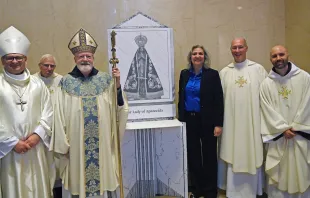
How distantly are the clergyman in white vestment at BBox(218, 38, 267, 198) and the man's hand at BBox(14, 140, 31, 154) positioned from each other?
2.16 metres

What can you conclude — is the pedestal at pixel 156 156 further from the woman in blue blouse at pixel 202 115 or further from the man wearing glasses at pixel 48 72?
the man wearing glasses at pixel 48 72

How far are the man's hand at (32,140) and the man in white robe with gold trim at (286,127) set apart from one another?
2352mm

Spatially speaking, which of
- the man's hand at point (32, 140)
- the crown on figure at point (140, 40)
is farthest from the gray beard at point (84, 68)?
the crown on figure at point (140, 40)

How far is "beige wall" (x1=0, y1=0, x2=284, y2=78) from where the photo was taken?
4441 mm

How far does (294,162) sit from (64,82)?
2516 millimetres

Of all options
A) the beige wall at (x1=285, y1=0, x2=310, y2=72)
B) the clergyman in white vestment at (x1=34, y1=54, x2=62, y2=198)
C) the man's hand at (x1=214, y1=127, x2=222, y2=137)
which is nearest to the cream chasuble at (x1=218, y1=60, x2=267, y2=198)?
the man's hand at (x1=214, y1=127, x2=222, y2=137)

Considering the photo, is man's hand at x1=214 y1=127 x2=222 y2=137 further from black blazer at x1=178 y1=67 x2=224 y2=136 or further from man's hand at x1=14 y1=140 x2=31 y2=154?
man's hand at x1=14 y1=140 x2=31 y2=154

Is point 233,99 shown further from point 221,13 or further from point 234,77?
point 221,13

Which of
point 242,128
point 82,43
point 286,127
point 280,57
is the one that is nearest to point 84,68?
point 82,43

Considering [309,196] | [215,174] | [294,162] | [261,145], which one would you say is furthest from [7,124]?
[309,196]

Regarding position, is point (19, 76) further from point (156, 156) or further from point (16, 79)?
point (156, 156)

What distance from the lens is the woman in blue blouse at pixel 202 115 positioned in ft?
12.2

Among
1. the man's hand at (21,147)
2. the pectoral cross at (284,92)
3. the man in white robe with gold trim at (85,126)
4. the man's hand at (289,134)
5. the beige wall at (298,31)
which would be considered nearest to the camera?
the man's hand at (21,147)

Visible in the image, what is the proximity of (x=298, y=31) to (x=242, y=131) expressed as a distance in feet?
5.93
